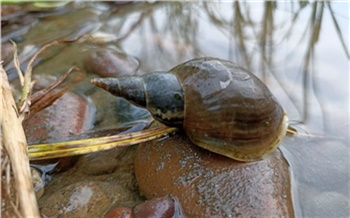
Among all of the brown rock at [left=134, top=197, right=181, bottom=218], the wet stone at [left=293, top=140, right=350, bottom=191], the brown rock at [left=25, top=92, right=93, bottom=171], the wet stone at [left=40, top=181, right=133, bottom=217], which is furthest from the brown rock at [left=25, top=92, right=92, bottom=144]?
the wet stone at [left=293, top=140, right=350, bottom=191]

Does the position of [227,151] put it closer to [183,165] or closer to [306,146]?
[183,165]

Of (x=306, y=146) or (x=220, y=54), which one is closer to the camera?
(x=306, y=146)

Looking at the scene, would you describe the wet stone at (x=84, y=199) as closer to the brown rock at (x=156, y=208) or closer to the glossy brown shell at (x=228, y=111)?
the brown rock at (x=156, y=208)

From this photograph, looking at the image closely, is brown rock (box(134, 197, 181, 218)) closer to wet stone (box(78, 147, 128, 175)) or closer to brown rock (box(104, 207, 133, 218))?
brown rock (box(104, 207, 133, 218))

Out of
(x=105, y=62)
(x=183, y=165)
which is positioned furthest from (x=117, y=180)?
(x=105, y=62)

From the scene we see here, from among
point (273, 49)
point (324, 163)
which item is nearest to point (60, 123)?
point (324, 163)
